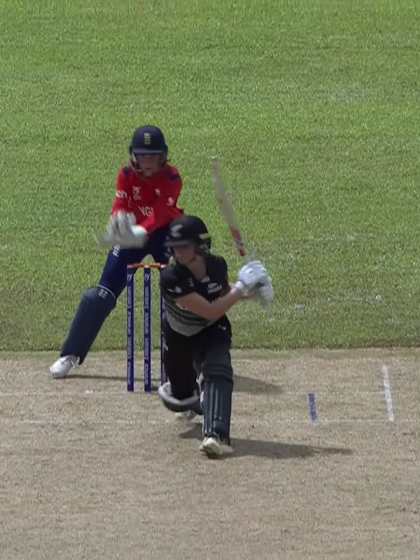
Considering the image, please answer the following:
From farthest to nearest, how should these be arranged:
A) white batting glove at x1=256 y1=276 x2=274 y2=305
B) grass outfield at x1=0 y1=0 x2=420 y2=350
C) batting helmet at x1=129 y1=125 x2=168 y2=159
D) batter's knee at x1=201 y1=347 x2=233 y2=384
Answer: grass outfield at x1=0 y1=0 x2=420 y2=350
batting helmet at x1=129 y1=125 x2=168 y2=159
batter's knee at x1=201 y1=347 x2=233 y2=384
white batting glove at x1=256 y1=276 x2=274 y2=305

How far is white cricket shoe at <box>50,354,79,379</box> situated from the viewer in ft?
46.3

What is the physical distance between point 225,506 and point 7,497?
1.47 metres

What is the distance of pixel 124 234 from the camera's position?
535 inches

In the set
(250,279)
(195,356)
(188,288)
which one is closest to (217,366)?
(195,356)

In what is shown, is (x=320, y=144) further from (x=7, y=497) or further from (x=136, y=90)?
(x=7, y=497)

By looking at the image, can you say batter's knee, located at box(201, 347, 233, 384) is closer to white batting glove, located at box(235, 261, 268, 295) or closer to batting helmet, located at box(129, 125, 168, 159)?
white batting glove, located at box(235, 261, 268, 295)

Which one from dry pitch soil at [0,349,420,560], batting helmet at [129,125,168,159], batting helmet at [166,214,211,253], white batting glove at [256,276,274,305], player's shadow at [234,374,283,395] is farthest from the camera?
player's shadow at [234,374,283,395]

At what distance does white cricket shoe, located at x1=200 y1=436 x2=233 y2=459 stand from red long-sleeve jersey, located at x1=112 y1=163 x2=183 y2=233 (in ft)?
7.85

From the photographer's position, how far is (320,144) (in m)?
22.0

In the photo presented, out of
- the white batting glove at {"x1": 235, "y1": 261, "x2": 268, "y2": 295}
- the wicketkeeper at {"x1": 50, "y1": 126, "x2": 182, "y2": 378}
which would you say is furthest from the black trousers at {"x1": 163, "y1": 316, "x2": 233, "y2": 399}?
the wicketkeeper at {"x1": 50, "y1": 126, "x2": 182, "y2": 378}

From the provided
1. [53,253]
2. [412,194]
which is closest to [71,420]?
[53,253]

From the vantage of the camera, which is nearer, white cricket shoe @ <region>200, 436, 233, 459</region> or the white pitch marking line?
white cricket shoe @ <region>200, 436, 233, 459</region>

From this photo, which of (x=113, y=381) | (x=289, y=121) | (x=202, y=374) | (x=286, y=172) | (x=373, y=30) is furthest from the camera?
(x=373, y=30)

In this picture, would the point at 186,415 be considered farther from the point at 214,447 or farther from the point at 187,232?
the point at 187,232
